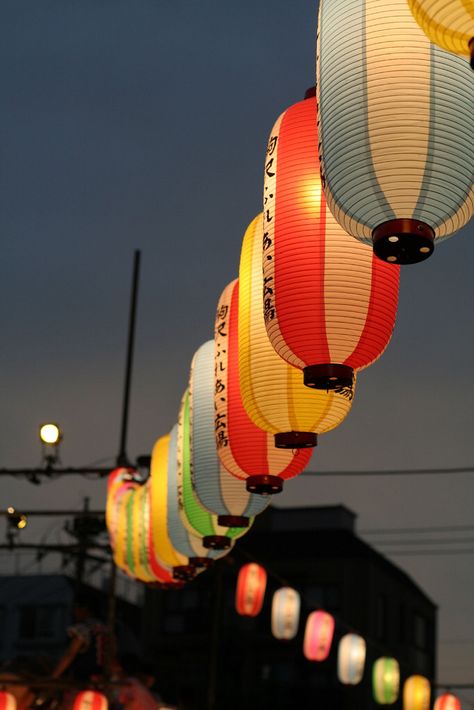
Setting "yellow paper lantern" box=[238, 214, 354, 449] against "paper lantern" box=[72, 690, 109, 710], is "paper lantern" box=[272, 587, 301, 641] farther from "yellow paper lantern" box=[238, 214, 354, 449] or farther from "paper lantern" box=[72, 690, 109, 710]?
"yellow paper lantern" box=[238, 214, 354, 449]

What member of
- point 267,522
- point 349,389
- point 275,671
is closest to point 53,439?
point 349,389

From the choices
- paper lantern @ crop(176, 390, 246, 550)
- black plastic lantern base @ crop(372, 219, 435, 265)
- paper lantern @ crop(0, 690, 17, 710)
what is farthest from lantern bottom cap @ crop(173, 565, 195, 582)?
black plastic lantern base @ crop(372, 219, 435, 265)

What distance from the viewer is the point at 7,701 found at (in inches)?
384

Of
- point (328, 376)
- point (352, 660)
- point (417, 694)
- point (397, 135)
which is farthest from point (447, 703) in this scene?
point (397, 135)

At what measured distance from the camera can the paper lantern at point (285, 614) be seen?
20.3 m

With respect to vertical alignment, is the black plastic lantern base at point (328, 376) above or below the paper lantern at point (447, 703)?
above

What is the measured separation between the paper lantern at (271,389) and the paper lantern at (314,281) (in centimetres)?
64

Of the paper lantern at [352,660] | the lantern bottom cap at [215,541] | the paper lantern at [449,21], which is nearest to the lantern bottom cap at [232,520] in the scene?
the lantern bottom cap at [215,541]

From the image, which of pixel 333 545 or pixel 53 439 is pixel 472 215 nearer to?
pixel 53 439

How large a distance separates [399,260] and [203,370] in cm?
418

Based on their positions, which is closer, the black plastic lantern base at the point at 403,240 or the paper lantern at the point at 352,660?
the black plastic lantern base at the point at 403,240

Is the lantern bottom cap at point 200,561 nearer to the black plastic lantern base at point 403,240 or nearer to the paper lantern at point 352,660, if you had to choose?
the black plastic lantern base at point 403,240

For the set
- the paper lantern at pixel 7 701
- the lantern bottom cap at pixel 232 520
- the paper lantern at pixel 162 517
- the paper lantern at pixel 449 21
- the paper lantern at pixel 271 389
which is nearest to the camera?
the paper lantern at pixel 449 21

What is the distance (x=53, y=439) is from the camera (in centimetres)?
1825
